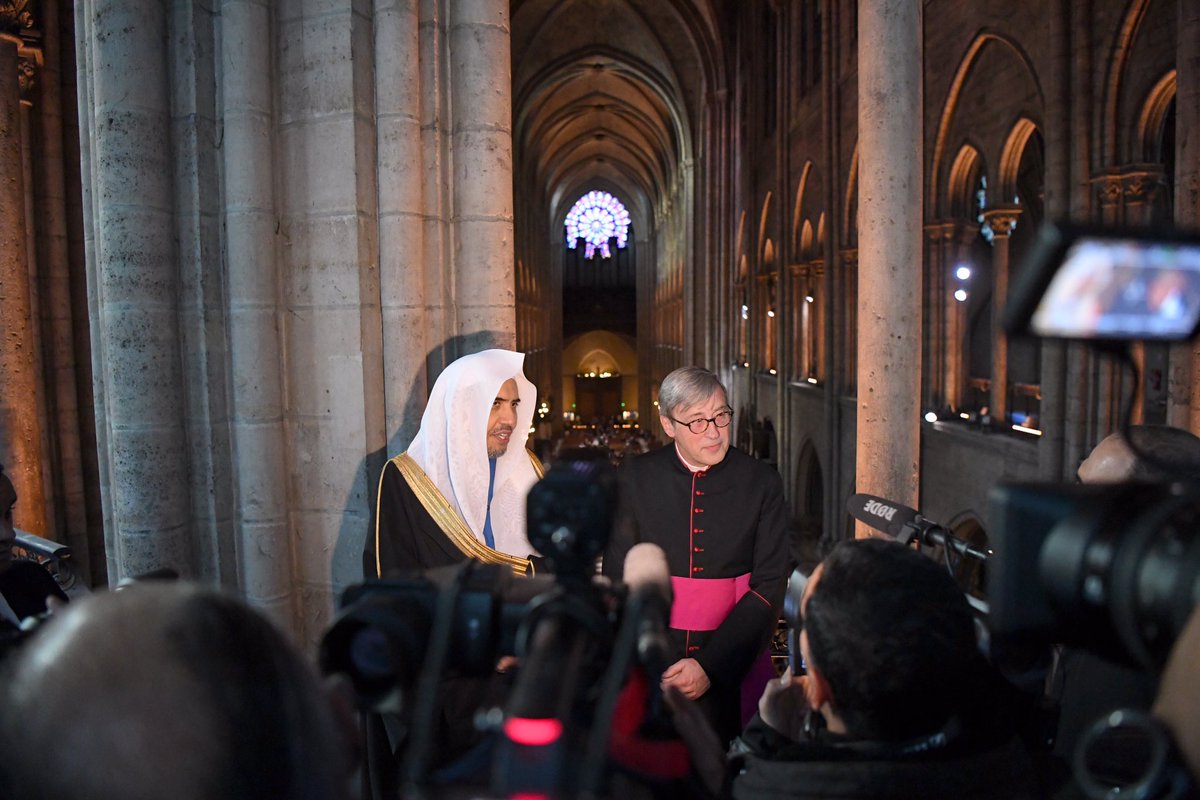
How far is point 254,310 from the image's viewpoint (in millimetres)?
3516

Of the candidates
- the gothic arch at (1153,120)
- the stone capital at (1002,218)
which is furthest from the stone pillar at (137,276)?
the stone capital at (1002,218)

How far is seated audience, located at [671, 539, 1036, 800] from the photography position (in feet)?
3.68

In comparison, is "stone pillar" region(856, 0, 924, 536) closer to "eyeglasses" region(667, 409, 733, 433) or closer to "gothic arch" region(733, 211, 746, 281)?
"eyeglasses" region(667, 409, 733, 433)

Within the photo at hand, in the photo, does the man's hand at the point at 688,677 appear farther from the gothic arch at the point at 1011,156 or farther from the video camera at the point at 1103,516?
the gothic arch at the point at 1011,156

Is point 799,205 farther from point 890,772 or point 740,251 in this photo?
point 890,772

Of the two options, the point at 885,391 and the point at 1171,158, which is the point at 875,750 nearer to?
the point at 885,391

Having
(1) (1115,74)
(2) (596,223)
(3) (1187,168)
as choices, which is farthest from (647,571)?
(2) (596,223)

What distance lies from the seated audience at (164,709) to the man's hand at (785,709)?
0.95 metres

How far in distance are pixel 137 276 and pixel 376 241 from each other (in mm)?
968

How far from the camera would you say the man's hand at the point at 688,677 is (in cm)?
240

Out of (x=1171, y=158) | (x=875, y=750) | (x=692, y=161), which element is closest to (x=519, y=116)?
(x=692, y=161)

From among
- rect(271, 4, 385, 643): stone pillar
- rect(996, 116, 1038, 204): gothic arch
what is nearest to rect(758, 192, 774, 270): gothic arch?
rect(996, 116, 1038, 204): gothic arch

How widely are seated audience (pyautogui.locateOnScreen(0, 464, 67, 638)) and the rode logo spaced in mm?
2316

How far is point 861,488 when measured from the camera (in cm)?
436
